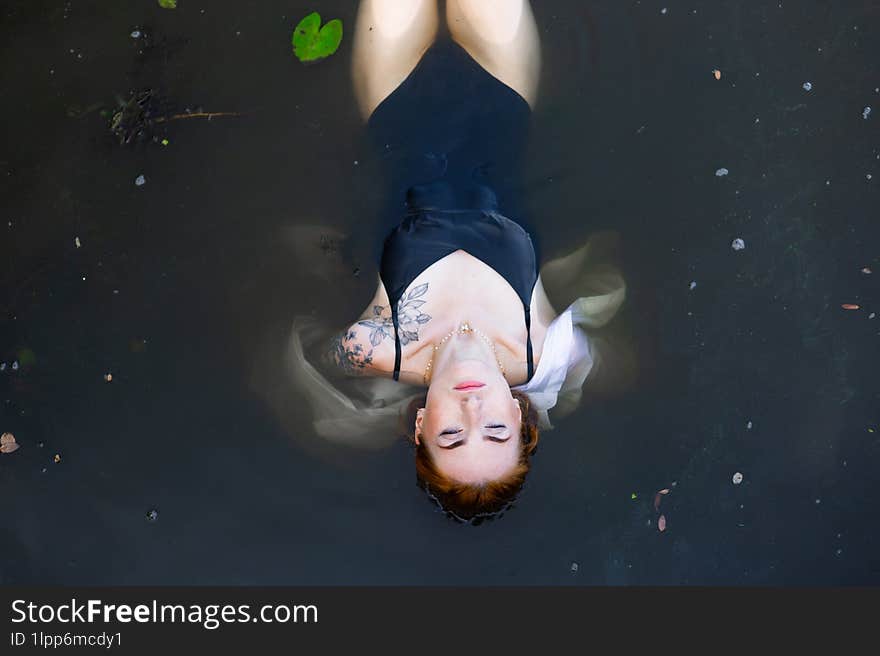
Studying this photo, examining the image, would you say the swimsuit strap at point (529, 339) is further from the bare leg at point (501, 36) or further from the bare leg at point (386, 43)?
the bare leg at point (386, 43)

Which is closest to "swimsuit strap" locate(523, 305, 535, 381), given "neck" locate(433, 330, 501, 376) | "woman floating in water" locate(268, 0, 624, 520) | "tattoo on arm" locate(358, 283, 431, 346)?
"woman floating in water" locate(268, 0, 624, 520)

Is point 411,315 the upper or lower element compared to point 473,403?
upper

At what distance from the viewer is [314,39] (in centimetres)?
247

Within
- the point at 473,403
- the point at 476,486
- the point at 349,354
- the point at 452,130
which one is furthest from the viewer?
the point at 452,130

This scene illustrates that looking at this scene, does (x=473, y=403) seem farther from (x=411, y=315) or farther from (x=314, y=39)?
(x=314, y=39)

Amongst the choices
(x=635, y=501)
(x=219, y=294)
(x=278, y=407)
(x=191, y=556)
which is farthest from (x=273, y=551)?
(x=635, y=501)

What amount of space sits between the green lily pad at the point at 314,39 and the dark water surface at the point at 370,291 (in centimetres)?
4

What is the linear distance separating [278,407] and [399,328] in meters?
0.59

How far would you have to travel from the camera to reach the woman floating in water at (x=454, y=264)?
7.13ft

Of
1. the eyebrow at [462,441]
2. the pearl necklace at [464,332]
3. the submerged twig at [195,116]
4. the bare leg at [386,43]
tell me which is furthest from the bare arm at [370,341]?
the submerged twig at [195,116]

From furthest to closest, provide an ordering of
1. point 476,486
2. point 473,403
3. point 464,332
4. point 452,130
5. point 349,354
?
point 452,130
point 349,354
point 464,332
point 476,486
point 473,403

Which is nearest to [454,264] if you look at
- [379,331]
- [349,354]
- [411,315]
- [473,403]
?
[411,315]

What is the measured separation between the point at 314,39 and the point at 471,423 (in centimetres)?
152

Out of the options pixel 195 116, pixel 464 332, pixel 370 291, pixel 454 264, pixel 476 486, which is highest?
pixel 195 116
